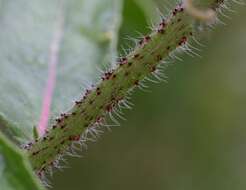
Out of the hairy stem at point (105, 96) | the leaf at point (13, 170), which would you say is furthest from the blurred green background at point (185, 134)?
the leaf at point (13, 170)

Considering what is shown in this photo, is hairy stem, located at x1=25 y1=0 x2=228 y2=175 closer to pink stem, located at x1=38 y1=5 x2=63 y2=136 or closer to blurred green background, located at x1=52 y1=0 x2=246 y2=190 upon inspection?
pink stem, located at x1=38 y1=5 x2=63 y2=136

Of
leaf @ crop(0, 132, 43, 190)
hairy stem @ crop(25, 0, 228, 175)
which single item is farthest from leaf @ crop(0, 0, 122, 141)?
leaf @ crop(0, 132, 43, 190)

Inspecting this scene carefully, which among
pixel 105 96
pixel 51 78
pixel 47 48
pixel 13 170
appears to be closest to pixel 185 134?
pixel 47 48

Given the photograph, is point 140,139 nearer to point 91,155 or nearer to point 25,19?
point 91,155

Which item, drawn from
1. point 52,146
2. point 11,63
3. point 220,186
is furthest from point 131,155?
point 52,146

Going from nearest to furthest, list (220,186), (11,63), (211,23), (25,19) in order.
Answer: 1. (211,23)
2. (11,63)
3. (25,19)
4. (220,186)

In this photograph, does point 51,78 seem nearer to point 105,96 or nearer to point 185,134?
point 105,96
